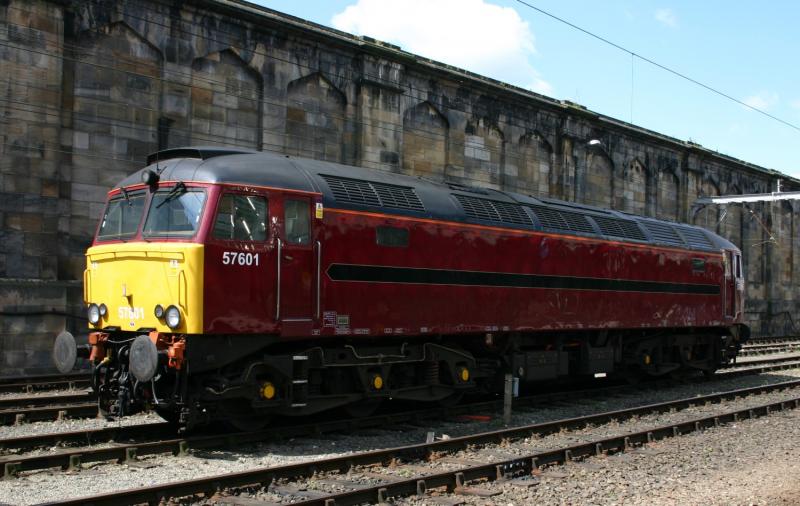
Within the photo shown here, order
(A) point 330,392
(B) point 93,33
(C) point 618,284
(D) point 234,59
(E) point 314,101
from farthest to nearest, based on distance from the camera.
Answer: (E) point 314,101 → (D) point 234,59 → (B) point 93,33 → (C) point 618,284 → (A) point 330,392

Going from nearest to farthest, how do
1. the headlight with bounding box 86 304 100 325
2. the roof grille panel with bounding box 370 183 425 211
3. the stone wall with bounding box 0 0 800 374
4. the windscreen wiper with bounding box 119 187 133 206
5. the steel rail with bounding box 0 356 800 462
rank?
the steel rail with bounding box 0 356 800 462
the headlight with bounding box 86 304 100 325
the windscreen wiper with bounding box 119 187 133 206
the roof grille panel with bounding box 370 183 425 211
the stone wall with bounding box 0 0 800 374

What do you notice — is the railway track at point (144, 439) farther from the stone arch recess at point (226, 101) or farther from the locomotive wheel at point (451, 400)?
the stone arch recess at point (226, 101)

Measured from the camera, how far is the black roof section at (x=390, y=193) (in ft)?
35.6

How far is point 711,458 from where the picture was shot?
436 inches

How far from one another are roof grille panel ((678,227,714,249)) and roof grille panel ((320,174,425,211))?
955cm

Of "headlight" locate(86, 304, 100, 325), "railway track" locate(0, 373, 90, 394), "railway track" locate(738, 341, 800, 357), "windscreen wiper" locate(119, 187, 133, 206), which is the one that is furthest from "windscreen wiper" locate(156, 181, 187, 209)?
"railway track" locate(738, 341, 800, 357)

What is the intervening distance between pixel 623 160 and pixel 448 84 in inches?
518

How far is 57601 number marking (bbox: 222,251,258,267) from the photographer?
10.2 meters

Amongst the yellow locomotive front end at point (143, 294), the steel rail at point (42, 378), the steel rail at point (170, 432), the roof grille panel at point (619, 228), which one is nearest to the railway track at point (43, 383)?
the steel rail at point (42, 378)

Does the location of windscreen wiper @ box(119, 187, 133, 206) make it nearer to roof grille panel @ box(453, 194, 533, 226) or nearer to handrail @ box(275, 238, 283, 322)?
handrail @ box(275, 238, 283, 322)

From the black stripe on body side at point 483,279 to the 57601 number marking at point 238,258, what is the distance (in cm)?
131

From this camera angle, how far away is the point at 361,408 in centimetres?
1241

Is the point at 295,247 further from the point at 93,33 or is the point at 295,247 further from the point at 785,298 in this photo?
the point at 785,298

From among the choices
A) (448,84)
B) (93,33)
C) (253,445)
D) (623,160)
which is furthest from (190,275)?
(623,160)
